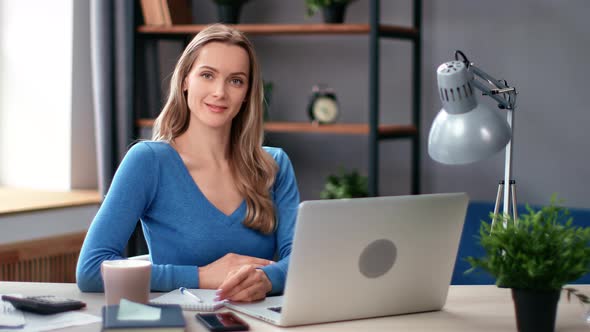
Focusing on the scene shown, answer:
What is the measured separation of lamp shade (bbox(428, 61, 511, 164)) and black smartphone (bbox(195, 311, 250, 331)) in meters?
0.50

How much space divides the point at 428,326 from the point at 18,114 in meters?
2.76

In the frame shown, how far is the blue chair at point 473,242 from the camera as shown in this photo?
241cm

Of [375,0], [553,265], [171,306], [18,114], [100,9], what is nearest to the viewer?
[553,265]

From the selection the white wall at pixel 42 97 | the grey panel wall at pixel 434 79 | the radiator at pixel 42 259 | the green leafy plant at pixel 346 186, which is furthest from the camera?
the white wall at pixel 42 97

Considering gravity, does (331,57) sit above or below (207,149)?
above

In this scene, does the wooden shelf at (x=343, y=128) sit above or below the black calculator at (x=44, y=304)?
above

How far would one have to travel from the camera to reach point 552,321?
1444 millimetres

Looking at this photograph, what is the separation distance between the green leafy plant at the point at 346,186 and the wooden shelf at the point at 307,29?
1.92ft

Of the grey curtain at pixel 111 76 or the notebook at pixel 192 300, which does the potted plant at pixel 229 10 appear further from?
the notebook at pixel 192 300

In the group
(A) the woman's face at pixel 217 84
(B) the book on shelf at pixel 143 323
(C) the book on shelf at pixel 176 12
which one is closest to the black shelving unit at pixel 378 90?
(C) the book on shelf at pixel 176 12

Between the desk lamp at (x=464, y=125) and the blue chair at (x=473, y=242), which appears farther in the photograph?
the blue chair at (x=473, y=242)

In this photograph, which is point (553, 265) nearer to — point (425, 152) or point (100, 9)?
point (425, 152)

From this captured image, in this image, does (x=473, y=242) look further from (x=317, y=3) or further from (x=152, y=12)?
(x=152, y=12)

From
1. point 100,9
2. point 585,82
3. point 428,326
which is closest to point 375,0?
point 585,82
